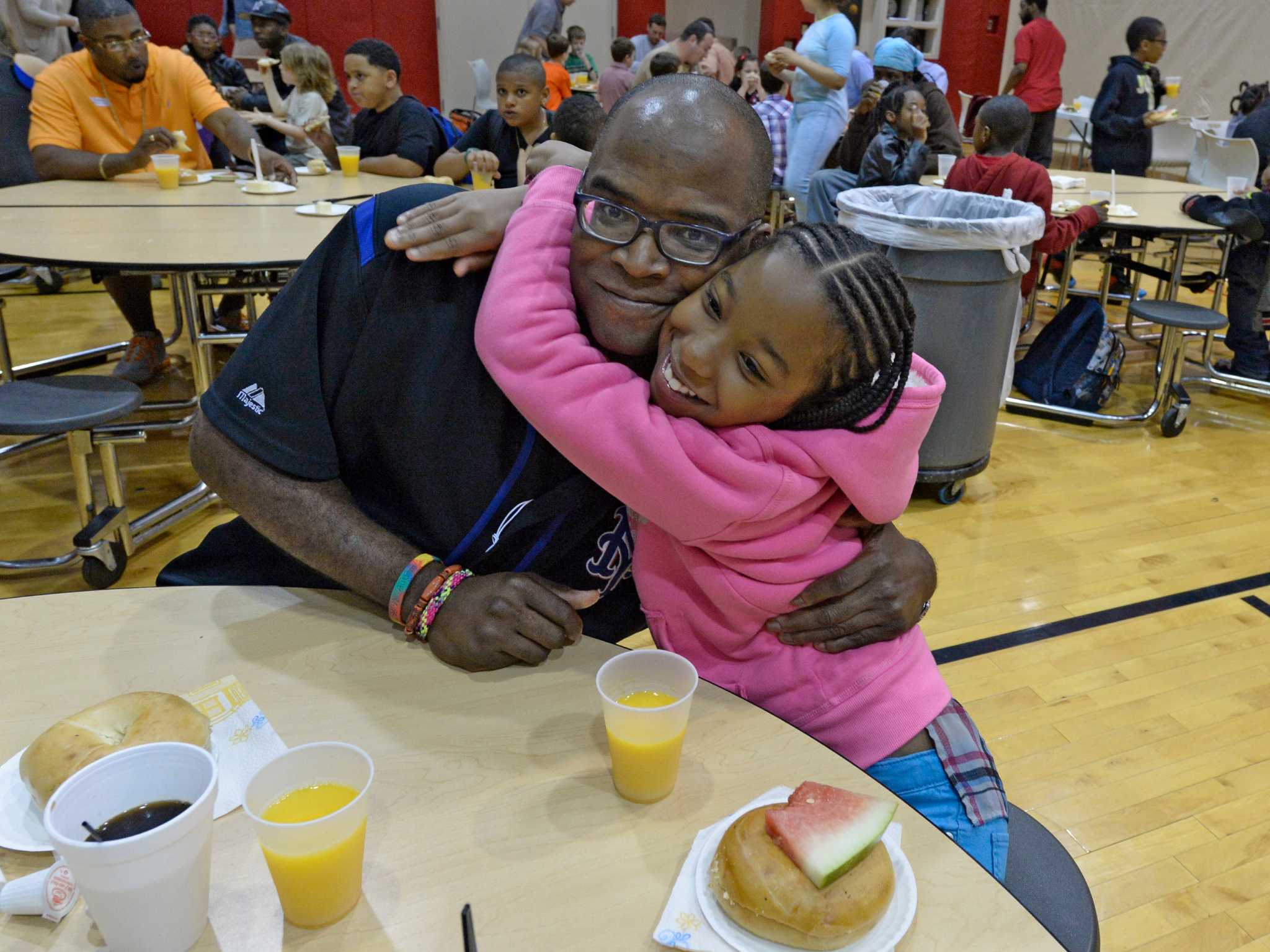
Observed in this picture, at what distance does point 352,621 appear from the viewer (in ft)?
3.76

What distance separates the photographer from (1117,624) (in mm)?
2840

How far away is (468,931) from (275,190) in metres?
3.72

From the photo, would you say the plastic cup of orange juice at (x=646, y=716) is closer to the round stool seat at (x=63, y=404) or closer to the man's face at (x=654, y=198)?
the man's face at (x=654, y=198)

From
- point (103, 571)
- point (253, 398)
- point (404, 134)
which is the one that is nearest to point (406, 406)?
point (253, 398)

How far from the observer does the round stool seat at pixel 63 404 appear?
2.46 meters

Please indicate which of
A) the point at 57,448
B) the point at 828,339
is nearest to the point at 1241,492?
the point at 828,339

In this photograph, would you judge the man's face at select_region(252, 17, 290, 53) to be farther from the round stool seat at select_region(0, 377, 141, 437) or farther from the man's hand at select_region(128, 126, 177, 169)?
the round stool seat at select_region(0, 377, 141, 437)

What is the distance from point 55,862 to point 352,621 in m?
0.42

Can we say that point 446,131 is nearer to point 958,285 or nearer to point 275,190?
point 275,190

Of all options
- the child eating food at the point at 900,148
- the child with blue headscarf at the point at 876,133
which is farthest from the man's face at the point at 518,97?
the child with blue headscarf at the point at 876,133

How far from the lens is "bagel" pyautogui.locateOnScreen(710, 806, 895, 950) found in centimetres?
73

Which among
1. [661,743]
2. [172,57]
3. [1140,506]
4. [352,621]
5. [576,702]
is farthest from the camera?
[172,57]

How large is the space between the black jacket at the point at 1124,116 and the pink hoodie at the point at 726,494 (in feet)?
20.2

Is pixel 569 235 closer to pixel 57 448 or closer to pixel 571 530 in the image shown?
pixel 571 530
